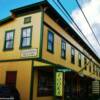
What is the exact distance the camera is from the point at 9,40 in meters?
21.0

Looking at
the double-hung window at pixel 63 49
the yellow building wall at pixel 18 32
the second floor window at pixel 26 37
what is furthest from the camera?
A: the double-hung window at pixel 63 49

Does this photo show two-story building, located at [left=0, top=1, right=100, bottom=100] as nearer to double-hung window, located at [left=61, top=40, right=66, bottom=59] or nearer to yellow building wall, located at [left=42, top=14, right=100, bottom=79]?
yellow building wall, located at [left=42, top=14, right=100, bottom=79]

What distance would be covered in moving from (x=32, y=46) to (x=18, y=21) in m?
3.13

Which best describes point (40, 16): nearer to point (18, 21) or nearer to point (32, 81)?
point (18, 21)

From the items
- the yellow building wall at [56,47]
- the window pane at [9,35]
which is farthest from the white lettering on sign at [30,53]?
the window pane at [9,35]

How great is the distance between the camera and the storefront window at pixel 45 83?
19266 mm

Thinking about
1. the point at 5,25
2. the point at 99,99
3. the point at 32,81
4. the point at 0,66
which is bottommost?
the point at 99,99

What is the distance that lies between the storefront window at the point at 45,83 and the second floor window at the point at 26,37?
8.70ft

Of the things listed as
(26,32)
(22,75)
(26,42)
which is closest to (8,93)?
(22,75)

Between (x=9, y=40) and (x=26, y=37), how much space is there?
2315 mm

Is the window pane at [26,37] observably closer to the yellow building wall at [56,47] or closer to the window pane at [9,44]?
the yellow building wall at [56,47]

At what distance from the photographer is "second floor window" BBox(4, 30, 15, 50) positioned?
2077 cm

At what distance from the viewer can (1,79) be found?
67.3 ft

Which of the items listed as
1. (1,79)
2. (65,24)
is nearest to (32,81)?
(1,79)
